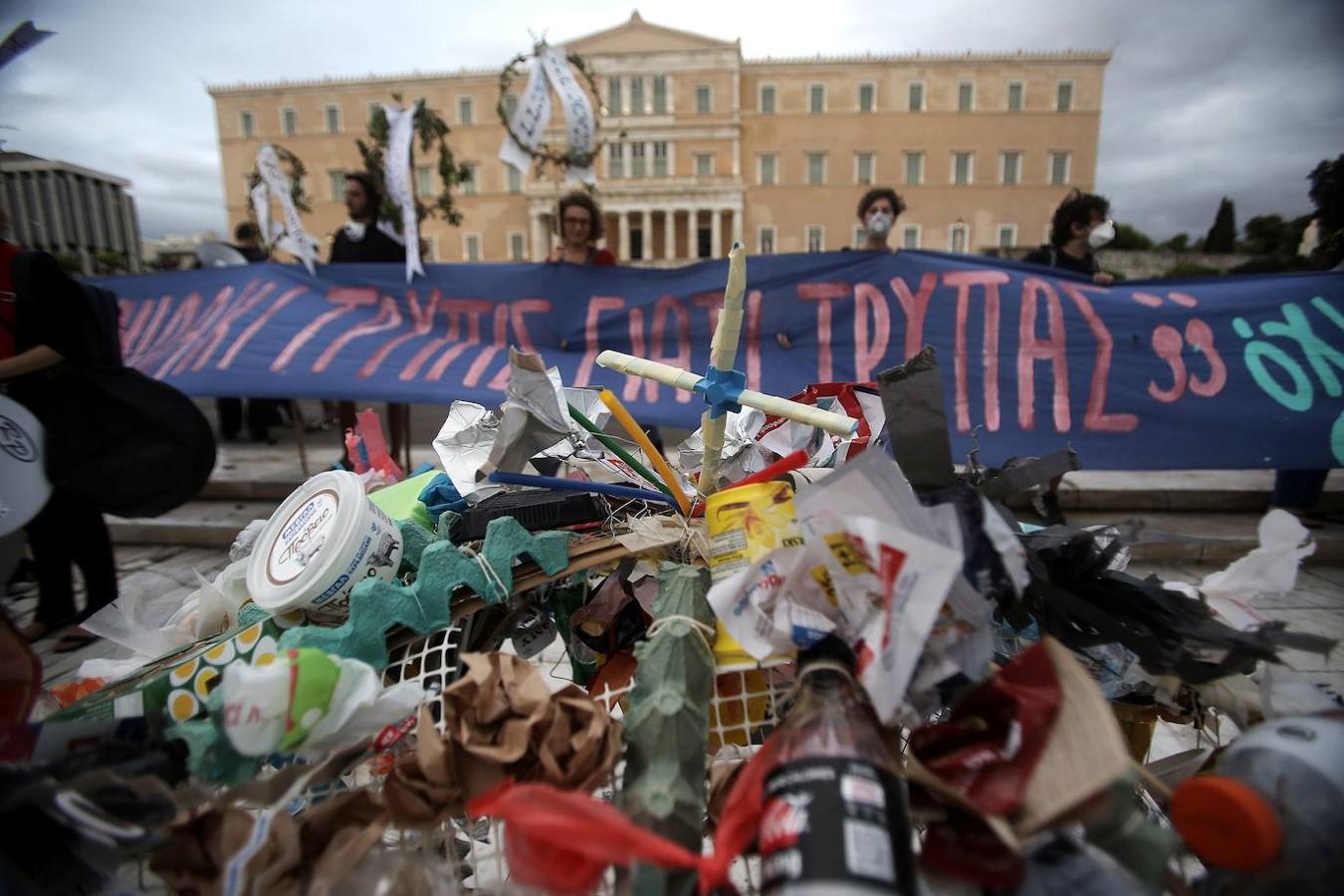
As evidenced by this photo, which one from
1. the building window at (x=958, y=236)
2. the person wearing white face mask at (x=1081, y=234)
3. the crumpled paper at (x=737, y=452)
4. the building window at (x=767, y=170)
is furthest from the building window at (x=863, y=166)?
the crumpled paper at (x=737, y=452)

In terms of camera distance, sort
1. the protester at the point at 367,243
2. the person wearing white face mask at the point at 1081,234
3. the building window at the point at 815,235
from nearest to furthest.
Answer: the person wearing white face mask at the point at 1081,234 → the protester at the point at 367,243 → the building window at the point at 815,235

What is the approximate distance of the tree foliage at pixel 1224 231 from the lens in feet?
111

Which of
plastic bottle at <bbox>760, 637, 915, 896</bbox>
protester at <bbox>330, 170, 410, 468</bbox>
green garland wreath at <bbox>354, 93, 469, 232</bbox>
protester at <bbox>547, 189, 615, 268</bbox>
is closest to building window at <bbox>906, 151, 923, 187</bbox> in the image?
green garland wreath at <bbox>354, 93, 469, 232</bbox>

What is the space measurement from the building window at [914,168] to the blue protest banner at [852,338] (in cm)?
3950

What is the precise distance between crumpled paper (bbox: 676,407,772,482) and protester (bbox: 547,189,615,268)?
3082mm

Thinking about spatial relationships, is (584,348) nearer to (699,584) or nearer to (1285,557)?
(699,584)

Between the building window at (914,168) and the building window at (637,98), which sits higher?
the building window at (637,98)

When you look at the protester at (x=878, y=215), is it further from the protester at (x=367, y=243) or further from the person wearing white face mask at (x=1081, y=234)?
the protester at (x=367, y=243)

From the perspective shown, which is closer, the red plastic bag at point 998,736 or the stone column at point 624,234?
the red plastic bag at point 998,736

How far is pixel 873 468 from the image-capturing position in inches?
27.0

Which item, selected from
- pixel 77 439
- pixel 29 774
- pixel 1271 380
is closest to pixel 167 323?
pixel 77 439

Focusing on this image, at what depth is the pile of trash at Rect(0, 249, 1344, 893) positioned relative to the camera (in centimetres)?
59

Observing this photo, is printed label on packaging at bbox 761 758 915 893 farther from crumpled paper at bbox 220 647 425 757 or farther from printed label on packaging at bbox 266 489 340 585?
printed label on packaging at bbox 266 489 340 585

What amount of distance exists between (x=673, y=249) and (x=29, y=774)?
41.8 m
